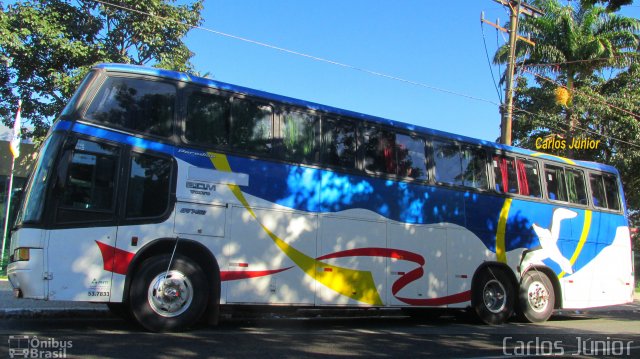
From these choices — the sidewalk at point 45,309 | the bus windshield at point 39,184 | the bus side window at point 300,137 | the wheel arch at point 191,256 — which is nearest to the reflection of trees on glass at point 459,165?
the bus side window at point 300,137

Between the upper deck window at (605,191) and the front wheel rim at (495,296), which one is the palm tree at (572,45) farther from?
the front wheel rim at (495,296)

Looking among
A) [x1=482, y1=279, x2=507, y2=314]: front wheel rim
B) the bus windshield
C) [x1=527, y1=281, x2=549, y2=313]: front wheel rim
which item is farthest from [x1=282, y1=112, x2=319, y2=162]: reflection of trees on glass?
[x1=527, y1=281, x2=549, y2=313]: front wheel rim

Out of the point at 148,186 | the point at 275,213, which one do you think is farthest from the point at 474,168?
the point at 148,186

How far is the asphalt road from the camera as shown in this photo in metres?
6.09

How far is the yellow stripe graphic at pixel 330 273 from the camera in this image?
8.04 m

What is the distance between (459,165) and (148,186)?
631 centimetres

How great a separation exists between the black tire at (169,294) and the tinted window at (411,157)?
436cm

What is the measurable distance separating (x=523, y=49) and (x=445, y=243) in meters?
14.7

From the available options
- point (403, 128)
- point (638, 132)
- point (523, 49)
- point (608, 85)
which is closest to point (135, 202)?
point (403, 128)

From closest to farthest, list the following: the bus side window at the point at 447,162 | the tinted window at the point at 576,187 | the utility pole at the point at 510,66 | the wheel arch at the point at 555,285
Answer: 1. the bus side window at the point at 447,162
2. the wheel arch at the point at 555,285
3. the tinted window at the point at 576,187
4. the utility pole at the point at 510,66

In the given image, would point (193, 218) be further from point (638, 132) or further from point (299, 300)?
point (638, 132)

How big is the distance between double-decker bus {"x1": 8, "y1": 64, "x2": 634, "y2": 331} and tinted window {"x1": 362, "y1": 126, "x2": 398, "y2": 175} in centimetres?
3

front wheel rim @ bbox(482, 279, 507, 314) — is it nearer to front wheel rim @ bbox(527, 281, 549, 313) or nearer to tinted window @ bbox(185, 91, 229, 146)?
front wheel rim @ bbox(527, 281, 549, 313)

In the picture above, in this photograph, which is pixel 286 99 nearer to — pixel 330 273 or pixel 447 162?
pixel 330 273
